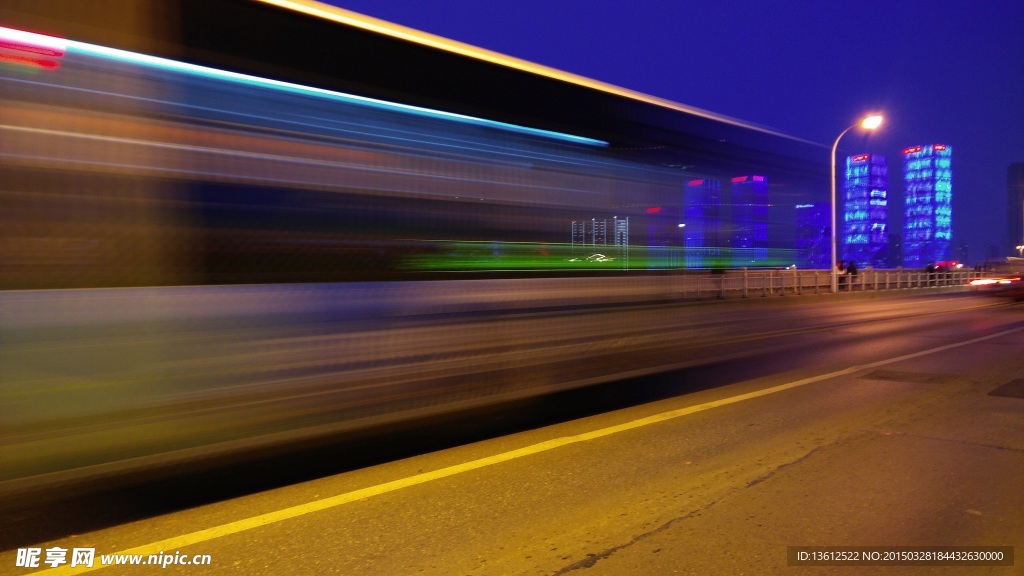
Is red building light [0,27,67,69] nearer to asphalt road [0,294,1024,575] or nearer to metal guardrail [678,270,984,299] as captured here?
asphalt road [0,294,1024,575]

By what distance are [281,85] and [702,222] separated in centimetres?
489

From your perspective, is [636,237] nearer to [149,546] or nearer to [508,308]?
[508,308]

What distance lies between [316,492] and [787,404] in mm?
5290

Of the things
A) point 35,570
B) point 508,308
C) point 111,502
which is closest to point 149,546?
point 35,570

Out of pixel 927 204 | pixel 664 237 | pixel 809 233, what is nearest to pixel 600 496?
pixel 664 237

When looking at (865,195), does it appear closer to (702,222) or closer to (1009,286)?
(1009,286)

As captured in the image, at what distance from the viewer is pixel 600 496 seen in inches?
170

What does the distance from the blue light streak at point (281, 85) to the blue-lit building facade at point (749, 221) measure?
9.24ft

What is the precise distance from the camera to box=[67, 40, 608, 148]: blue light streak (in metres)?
3.68

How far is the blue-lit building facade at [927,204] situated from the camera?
47062 millimetres

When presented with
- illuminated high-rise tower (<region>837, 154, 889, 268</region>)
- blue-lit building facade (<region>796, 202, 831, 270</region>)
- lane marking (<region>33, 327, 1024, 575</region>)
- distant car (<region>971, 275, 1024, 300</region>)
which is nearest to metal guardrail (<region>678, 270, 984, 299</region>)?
blue-lit building facade (<region>796, 202, 831, 270</region>)

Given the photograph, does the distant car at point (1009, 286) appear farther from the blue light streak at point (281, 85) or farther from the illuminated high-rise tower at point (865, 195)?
the blue light streak at point (281, 85)

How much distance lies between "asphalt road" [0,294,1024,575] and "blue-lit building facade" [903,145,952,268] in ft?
158

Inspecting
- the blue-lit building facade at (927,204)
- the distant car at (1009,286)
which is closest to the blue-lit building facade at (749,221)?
the distant car at (1009,286)
